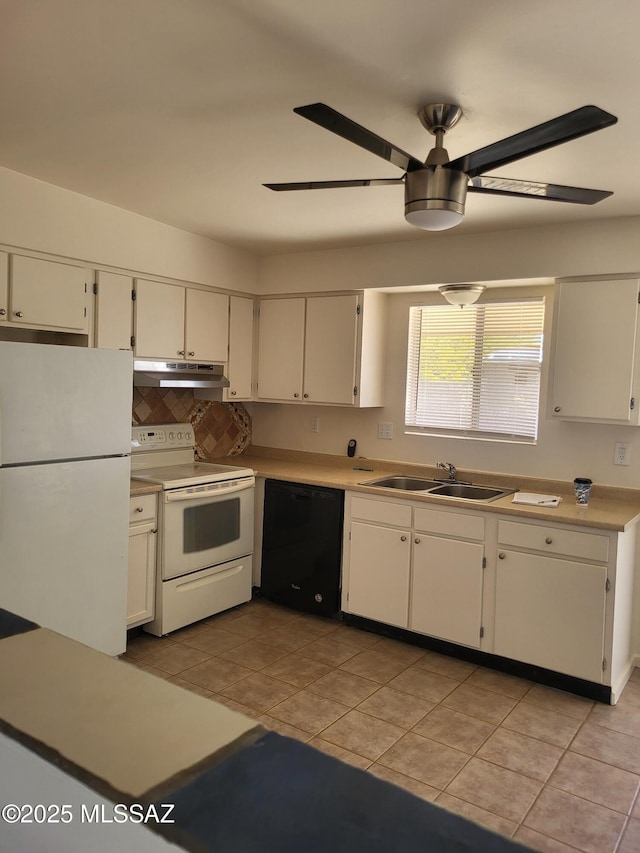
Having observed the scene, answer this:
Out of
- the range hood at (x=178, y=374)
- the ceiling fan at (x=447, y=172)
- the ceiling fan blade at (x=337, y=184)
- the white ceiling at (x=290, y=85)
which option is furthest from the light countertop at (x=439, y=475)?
the ceiling fan blade at (x=337, y=184)

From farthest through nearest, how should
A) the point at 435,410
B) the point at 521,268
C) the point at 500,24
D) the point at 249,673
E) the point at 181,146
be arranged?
the point at 435,410, the point at 521,268, the point at 249,673, the point at 181,146, the point at 500,24

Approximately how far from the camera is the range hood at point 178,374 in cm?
379

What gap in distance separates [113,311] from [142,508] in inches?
43.6

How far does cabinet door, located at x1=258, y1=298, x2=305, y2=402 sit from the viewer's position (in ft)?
14.7

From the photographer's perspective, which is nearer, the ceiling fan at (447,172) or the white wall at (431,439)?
the ceiling fan at (447,172)

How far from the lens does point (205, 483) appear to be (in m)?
3.84

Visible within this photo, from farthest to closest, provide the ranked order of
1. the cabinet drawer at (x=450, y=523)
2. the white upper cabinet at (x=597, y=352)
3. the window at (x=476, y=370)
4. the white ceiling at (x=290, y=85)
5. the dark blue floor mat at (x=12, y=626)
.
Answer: the window at (x=476, y=370) → the cabinet drawer at (x=450, y=523) → the white upper cabinet at (x=597, y=352) → the white ceiling at (x=290, y=85) → the dark blue floor mat at (x=12, y=626)

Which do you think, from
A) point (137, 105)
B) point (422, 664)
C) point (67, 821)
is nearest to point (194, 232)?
point (137, 105)

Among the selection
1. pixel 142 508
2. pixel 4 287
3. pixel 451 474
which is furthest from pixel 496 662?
pixel 4 287

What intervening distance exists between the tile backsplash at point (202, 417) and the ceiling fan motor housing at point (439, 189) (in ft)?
8.66

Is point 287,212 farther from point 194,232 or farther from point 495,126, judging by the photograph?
point 495,126

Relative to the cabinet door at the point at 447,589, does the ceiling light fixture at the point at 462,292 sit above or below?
above

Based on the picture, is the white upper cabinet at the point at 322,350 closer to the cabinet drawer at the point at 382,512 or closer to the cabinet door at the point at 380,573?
the cabinet drawer at the point at 382,512

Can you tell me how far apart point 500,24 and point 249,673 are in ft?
9.61
